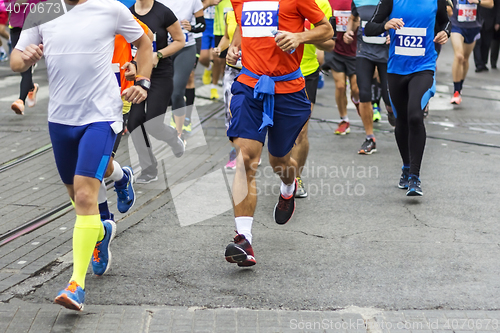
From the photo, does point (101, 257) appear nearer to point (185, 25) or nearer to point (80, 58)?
point (80, 58)

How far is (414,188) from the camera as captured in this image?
6.32 metres

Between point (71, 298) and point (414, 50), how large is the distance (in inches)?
165

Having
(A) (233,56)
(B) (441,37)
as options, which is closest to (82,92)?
(A) (233,56)

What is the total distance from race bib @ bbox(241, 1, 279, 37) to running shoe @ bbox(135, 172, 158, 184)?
271cm

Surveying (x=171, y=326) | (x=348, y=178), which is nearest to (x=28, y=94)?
(x=348, y=178)

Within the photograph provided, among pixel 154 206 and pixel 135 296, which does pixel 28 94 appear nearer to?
pixel 154 206

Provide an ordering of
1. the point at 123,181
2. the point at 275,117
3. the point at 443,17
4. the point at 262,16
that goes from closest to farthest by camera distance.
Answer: the point at 262,16, the point at 275,117, the point at 123,181, the point at 443,17

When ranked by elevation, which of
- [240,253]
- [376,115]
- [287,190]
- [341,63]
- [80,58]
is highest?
[80,58]

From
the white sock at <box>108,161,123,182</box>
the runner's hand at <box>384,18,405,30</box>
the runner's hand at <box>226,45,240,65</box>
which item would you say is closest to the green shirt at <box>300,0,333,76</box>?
the runner's hand at <box>384,18,405,30</box>

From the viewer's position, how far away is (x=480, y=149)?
8.73m

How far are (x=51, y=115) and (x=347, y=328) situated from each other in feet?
6.88

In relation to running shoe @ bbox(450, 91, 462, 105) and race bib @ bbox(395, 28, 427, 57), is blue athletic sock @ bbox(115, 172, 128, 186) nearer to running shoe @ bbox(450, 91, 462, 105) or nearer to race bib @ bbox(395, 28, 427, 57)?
race bib @ bbox(395, 28, 427, 57)

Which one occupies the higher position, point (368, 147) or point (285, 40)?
point (285, 40)

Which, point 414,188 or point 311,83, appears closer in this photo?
point 414,188
